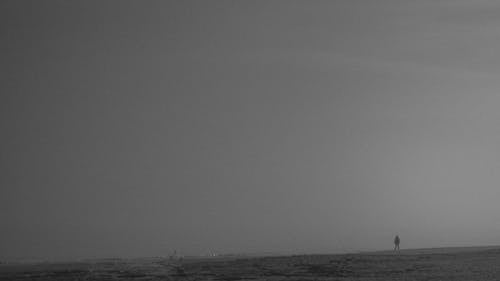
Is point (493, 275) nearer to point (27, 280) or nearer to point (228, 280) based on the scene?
point (228, 280)

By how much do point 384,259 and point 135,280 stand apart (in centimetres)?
2475

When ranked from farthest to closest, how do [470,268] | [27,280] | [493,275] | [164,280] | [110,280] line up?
[27,280], [110,280], [164,280], [470,268], [493,275]

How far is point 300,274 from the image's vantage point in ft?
138

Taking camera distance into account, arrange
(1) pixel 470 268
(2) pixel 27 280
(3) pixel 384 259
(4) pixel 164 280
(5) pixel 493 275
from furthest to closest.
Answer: (3) pixel 384 259
(2) pixel 27 280
(4) pixel 164 280
(1) pixel 470 268
(5) pixel 493 275

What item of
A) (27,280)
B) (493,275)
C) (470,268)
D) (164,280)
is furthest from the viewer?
(27,280)

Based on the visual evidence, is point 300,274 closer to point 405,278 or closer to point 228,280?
point 228,280

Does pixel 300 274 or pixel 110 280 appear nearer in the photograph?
pixel 300 274

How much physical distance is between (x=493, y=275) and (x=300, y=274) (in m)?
14.7

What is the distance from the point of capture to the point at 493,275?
33.2 metres

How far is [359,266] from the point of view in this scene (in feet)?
152

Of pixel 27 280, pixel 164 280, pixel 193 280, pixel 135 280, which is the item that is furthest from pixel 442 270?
pixel 27 280

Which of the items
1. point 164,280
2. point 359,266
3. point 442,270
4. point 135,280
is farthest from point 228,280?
point 442,270

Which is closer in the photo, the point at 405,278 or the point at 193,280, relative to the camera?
the point at 405,278

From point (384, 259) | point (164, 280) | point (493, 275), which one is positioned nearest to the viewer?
point (493, 275)
